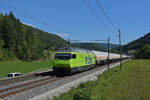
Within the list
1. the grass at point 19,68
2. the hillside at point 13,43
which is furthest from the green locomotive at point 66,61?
the hillside at point 13,43

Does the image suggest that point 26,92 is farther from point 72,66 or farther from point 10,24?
point 10,24

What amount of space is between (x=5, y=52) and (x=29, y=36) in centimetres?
2460

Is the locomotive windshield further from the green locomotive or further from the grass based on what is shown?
the grass

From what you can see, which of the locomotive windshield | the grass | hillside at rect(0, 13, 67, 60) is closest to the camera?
the locomotive windshield

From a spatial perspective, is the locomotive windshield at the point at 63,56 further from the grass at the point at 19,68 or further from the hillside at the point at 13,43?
the hillside at the point at 13,43

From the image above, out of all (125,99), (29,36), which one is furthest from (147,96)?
(29,36)

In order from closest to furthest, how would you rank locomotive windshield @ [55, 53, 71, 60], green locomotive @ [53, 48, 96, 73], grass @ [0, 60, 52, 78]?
1. green locomotive @ [53, 48, 96, 73]
2. locomotive windshield @ [55, 53, 71, 60]
3. grass @ [0, 60, 52, 78]

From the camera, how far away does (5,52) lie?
72.6 metres

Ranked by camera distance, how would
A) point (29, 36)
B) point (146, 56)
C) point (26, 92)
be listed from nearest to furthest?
point (26, 92) → point (29, 36) → point (146, 56)

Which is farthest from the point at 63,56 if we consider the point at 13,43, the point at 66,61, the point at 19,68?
the point at 13,43

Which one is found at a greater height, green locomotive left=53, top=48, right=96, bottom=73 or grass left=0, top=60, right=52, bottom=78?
green locomotive left=53, top=48, right=96, bottom=73

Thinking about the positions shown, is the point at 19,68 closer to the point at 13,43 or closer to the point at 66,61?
the point at 66,61

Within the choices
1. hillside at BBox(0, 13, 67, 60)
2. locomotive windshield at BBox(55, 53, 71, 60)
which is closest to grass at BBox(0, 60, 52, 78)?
locomotive windshield at BBox(55, 53, 71, 60)

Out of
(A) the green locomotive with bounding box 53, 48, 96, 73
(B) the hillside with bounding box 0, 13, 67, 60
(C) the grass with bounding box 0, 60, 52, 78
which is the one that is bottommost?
(C) the grass with bounding box 0, 60, 52, 78
